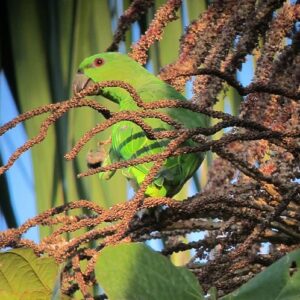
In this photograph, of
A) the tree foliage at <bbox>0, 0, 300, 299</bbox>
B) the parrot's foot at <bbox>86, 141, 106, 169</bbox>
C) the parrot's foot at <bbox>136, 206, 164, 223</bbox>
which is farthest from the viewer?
the parrot's foot at <bbox>86, 141, 106, 169</bbox>

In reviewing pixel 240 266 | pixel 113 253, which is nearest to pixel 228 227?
pixel 240 266

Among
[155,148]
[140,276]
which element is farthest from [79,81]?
[140,276]

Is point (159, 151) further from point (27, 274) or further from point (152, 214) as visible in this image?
point (27, 274)

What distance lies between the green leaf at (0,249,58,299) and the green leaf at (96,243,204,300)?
0.53 feet

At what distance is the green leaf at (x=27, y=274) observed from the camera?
21.2 inches

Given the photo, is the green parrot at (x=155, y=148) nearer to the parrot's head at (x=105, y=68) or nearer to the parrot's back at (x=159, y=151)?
the parrot's back at (x=159, y=151)

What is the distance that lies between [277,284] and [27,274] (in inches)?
9.4

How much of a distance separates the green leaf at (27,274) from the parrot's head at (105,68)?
2.42 ft

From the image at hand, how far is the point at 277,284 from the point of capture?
37 centimetres

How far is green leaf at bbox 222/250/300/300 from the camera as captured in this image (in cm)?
37

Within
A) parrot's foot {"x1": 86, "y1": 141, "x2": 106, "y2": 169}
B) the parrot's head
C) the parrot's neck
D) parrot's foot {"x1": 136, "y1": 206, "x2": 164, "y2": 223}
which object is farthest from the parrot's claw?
the parrot's head

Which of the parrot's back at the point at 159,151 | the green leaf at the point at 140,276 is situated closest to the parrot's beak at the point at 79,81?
the parrot's back at the point at 159,151

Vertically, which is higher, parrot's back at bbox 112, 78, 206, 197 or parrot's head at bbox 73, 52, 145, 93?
parrot's head at bbox 73, 52, 145, 93

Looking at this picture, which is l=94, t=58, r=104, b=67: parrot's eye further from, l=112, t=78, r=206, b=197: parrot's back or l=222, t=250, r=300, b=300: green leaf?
l=222, t=250, r=300, b=300: green leaf
